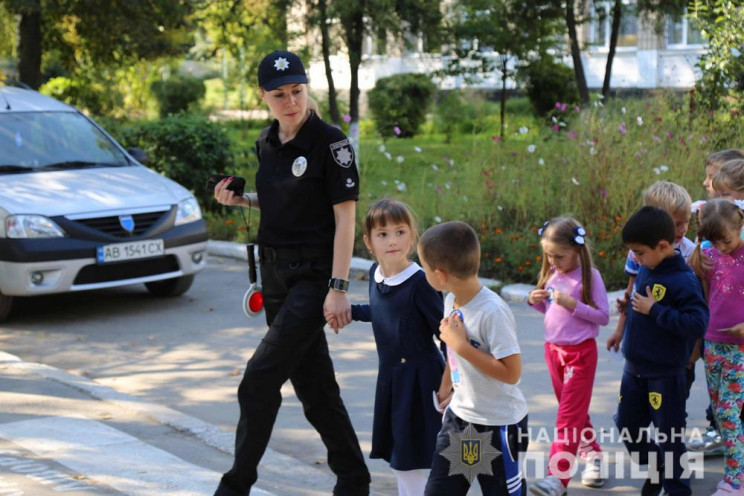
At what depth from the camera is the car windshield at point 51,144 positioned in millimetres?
9430

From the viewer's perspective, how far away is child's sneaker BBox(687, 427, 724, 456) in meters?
5.55

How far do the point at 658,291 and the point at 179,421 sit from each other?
294 centimetres

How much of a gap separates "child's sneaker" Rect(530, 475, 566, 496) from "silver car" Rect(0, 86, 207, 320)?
487 cm

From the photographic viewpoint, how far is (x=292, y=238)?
4.54 metres

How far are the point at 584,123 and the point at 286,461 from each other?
22.0 ft

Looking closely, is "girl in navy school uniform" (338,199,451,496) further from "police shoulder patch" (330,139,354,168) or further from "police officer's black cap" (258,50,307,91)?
"police officer's black cap" (258,50,307,91)

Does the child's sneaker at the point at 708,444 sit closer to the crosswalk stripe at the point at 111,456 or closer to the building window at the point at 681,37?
the crosswalk stripe at the point at 111,456

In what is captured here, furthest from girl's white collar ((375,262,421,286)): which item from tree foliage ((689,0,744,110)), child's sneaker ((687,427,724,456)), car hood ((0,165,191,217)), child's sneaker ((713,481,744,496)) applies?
tree foliage ((689,0,744,110))

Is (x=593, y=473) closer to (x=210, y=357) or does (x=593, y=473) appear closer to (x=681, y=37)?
(x=210, y=357)

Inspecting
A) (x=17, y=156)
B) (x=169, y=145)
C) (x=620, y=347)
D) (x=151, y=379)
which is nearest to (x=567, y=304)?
(x=620, y=347)

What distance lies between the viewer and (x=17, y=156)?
941 centimetres

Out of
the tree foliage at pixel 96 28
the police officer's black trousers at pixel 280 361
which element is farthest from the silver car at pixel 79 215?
the tree foliage at pixel 96 28

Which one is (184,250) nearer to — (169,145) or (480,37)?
(169,145)

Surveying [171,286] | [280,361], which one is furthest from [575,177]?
[280,361]
